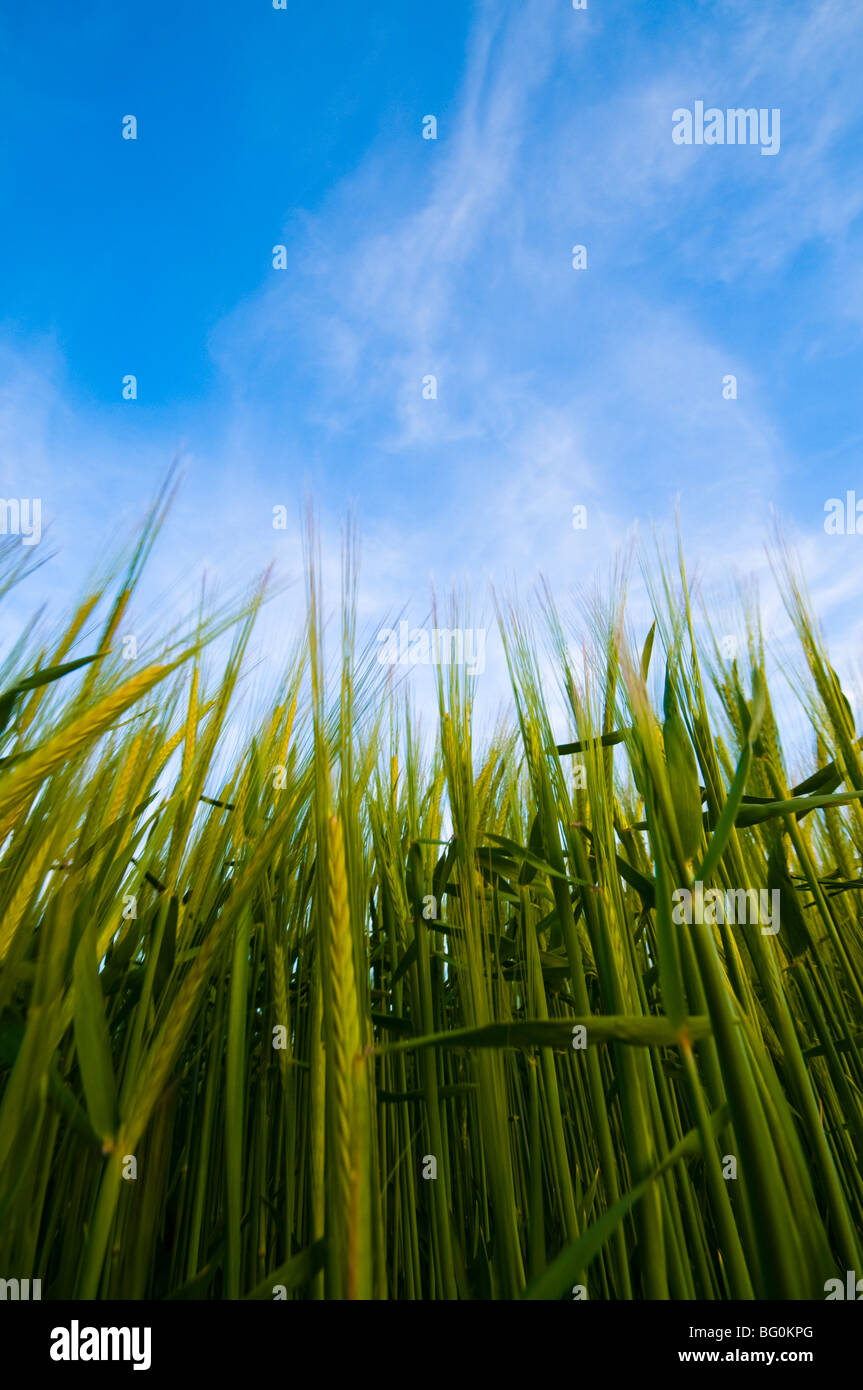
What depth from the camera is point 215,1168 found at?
105 cm

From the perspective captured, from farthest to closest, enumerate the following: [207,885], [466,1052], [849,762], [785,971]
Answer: [785,971] < [849,762] < [466,1052] < [207,885]

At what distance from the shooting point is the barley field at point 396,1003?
57 cm

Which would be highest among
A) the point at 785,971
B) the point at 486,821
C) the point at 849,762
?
the point at 486,821

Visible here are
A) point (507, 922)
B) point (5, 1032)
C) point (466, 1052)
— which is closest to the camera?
point (5, 1032)

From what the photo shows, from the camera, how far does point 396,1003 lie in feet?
4.02

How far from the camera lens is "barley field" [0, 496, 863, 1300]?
57 centimetres

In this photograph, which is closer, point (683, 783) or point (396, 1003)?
point (683, 783)

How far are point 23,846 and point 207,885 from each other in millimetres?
237

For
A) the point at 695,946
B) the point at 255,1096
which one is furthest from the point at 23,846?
the point at 695,946

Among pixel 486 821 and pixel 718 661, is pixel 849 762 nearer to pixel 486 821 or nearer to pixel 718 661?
pixel 718 661

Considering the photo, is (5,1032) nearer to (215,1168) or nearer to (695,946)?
(215,1168)
